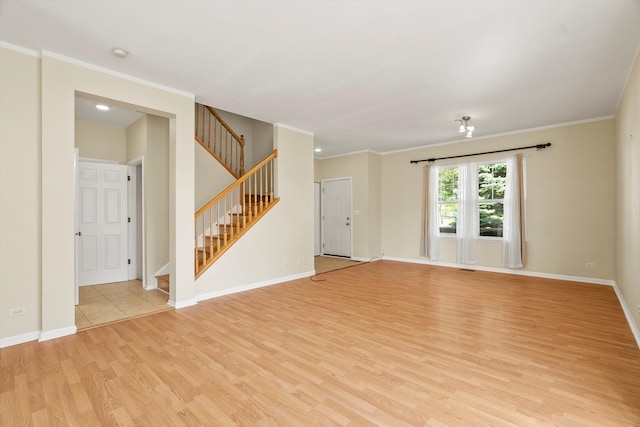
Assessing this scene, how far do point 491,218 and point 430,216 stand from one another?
3.95 ft

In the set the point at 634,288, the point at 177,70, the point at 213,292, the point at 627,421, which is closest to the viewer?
the point at 627,421

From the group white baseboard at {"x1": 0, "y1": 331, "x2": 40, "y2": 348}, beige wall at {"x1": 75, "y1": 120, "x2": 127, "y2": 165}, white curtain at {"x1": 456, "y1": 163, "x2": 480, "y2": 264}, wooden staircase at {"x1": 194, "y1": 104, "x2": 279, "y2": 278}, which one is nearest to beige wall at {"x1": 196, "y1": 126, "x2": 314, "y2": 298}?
wooden staircase at {"x1": 194, "y1": 104, "x2": 279, "y2": 278}

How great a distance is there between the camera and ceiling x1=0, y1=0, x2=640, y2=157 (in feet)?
7.66

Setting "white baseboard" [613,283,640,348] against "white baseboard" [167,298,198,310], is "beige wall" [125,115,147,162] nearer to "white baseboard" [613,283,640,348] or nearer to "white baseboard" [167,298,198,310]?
"white baseboard" [167,298,198,310]

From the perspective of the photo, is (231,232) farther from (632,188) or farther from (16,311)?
(632,188)

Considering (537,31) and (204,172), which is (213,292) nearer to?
(204,172)

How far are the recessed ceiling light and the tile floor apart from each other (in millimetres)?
2828

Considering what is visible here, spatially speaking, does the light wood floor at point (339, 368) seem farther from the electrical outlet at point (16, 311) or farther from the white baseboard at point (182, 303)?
the electrical outlet at point (16, 311)

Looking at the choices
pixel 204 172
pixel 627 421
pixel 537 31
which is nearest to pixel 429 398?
pixel 627 421

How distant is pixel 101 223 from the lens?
5152mm

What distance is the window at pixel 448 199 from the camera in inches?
264

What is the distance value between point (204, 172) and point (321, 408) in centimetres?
450

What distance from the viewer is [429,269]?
6.55m

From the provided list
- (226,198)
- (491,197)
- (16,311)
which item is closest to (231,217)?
(226,198)
